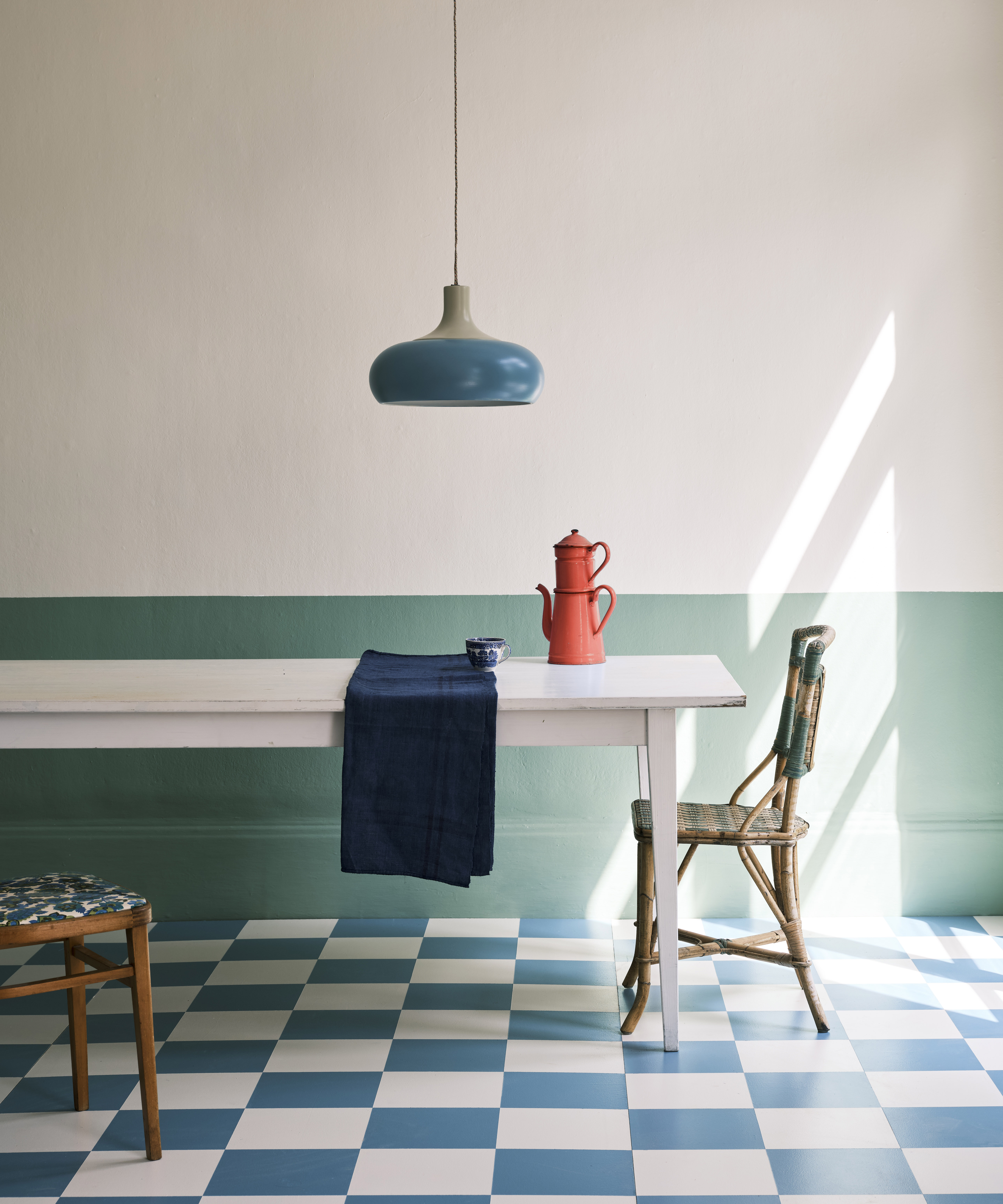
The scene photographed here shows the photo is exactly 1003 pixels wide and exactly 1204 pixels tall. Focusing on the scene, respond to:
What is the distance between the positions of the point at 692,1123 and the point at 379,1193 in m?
0.72

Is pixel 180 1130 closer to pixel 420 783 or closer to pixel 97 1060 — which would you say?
pixel 97 1060

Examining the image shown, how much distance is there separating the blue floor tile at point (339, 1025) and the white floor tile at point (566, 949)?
57cm

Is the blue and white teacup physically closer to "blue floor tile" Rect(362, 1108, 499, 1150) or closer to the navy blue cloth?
the navy blue cloth

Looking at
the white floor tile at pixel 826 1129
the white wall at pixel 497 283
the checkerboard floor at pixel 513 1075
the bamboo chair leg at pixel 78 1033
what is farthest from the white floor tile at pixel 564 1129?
the white wall at pixel 497 283

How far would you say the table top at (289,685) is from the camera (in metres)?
2.79

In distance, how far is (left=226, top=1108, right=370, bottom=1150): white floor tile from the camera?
2.49 metres

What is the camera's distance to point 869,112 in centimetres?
373

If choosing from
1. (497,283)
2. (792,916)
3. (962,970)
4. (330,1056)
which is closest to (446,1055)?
(330,1056)

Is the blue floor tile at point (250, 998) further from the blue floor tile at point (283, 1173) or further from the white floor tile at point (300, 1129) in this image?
the blue floor tile at point (283, 1173)

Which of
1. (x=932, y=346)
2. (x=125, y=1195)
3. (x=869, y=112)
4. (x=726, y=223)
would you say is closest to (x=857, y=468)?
(x=932, y=346)

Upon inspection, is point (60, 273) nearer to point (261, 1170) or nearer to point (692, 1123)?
point (261, 1170)

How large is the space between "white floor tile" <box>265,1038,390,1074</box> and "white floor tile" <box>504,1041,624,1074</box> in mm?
334

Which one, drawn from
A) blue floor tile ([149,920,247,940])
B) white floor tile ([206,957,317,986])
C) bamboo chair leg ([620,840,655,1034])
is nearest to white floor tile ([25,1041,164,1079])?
white floor tile ([206,957,317,986])

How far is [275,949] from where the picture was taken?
144 inches
